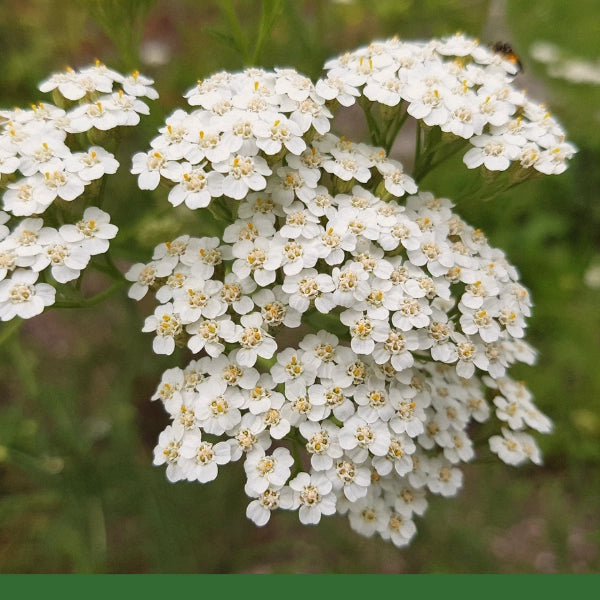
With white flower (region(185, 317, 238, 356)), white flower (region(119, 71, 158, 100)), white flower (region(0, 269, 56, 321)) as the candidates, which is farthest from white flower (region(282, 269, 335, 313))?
white flower (region(119, 71, 158, 100))

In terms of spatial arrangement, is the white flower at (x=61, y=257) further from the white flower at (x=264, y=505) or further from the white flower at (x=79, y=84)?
the white flower at (x=264, y=505)

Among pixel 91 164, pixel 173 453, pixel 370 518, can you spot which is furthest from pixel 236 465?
pixel 91 164

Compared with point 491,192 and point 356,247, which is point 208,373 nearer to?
point 356,247

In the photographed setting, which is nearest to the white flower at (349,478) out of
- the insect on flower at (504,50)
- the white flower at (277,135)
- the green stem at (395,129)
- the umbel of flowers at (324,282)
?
the umbel of flowers at (324,282)

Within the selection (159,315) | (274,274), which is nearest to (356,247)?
(274,274)

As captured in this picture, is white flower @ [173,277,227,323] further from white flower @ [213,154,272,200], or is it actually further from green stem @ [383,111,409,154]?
green stem @ [383,111,409,154]

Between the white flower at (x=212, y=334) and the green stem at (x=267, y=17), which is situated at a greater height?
the green stem at (x=267, y=17)
